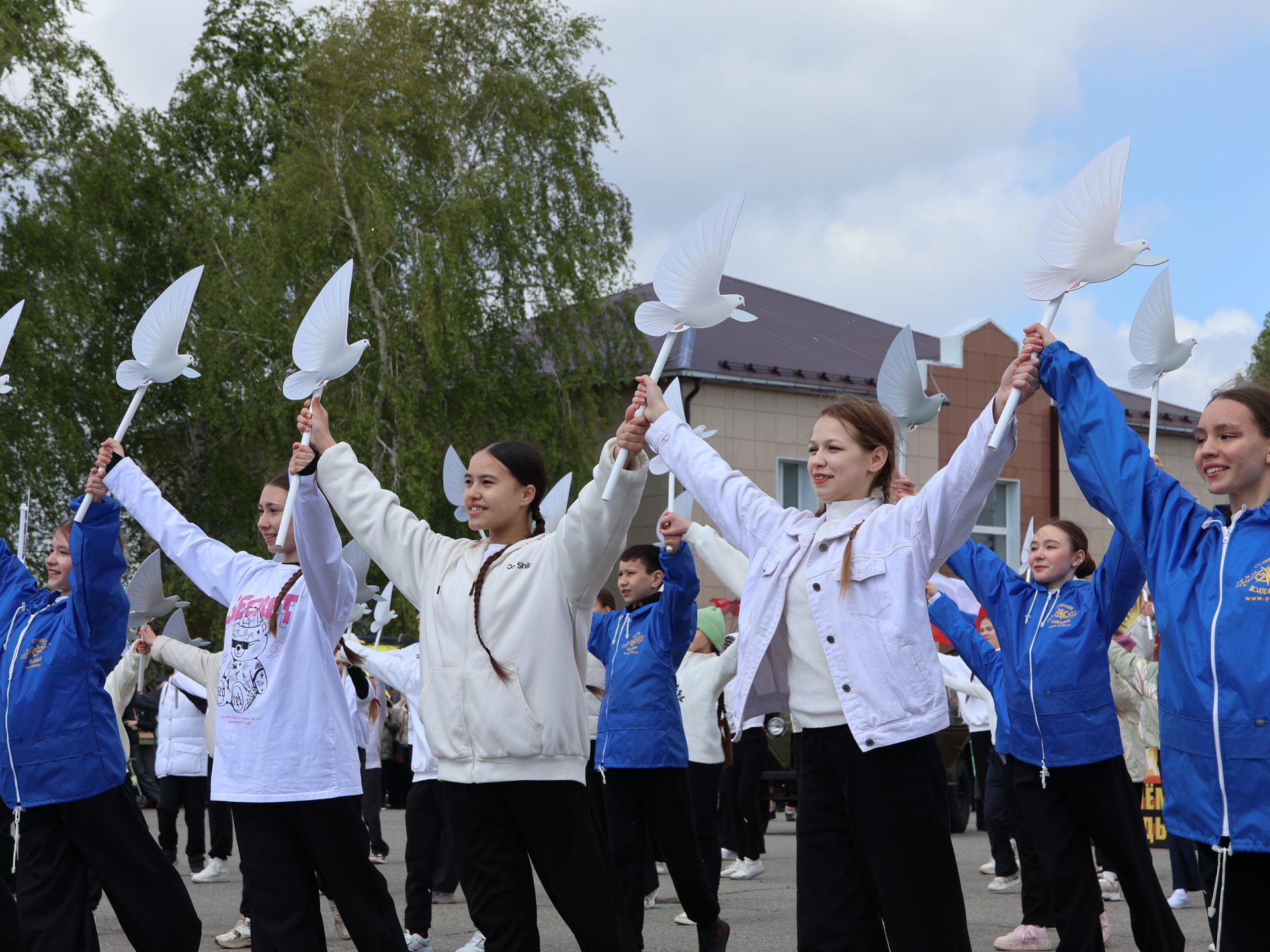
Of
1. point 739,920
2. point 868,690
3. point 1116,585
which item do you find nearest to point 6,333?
point 868,690

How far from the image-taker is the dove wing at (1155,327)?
549 cm

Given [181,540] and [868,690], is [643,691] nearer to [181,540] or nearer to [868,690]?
[181,540]

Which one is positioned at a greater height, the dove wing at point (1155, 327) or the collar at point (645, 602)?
the dove wing at point (1155, 327)

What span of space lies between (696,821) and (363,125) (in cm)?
1861

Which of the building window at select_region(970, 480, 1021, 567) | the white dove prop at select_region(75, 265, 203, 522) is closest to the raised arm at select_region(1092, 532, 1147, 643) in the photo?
the white dove prop at select_region(75, 265, 203, 522)

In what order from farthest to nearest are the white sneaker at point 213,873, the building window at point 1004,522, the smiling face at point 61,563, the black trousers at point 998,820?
the building window at point 1004,522 → the white sneaker at point 213,873 → the black trousers at point 998,820 → the smiling face at point 61,563

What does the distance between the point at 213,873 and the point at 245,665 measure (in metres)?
6.40

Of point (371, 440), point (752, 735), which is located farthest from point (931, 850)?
point (371, 440)

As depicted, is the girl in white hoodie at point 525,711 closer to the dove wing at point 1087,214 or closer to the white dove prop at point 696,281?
the white dove prop at point 696,281

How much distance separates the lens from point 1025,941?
7.77 meters

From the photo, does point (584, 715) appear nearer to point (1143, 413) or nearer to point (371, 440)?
point (371, 440)

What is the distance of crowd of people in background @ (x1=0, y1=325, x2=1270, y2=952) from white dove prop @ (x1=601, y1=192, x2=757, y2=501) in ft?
0.79

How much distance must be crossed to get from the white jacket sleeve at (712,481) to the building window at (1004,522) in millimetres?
26001

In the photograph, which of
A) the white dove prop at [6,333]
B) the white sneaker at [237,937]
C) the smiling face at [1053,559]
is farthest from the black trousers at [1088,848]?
the white dove prop at [6,333]
